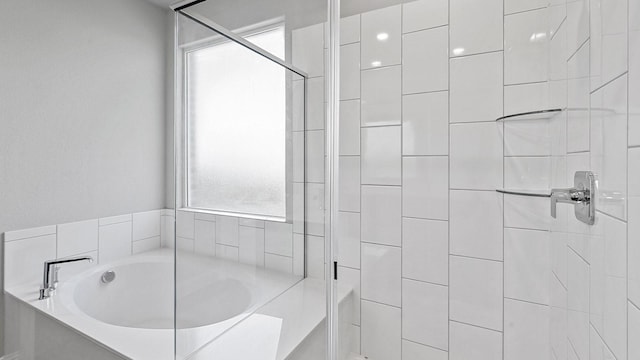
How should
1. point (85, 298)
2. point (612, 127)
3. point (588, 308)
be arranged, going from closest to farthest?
point (612, 127) < point (588, 308) < point (85, 298)

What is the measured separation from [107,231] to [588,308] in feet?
7.08

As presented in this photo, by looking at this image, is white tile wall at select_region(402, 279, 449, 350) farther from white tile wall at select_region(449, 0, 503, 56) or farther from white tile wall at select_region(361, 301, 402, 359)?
white tile wall at select_region(449, 0, 503, 56)

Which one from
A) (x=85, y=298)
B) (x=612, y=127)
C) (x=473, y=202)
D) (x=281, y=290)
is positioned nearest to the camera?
(x=612, y=127)

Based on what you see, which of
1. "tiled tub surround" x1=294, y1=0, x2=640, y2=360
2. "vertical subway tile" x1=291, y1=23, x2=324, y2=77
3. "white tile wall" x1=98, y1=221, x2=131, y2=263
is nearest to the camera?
"vertical subway tile" x1=291, y1=23, x2=324, y2=77

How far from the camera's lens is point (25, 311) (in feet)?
4.12

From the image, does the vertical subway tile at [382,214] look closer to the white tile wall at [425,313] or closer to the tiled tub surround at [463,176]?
the tiled tub surround at [463,176]

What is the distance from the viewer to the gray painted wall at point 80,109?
138 cm

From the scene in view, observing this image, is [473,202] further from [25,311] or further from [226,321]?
[25,311]

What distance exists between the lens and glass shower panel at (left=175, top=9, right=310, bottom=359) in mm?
779

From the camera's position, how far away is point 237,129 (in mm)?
838

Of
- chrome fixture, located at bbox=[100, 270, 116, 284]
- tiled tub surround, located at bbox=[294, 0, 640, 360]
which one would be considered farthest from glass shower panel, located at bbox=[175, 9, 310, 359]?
chrome fixture, located at bbox=[100, 270, 116, 284]

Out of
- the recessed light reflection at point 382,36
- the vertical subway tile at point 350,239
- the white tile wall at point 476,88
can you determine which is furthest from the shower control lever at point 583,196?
the recessed light reflection at point 382,36

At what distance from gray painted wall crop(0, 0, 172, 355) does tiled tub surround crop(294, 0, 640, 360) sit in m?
1.39

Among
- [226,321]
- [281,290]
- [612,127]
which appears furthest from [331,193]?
[612,127]
